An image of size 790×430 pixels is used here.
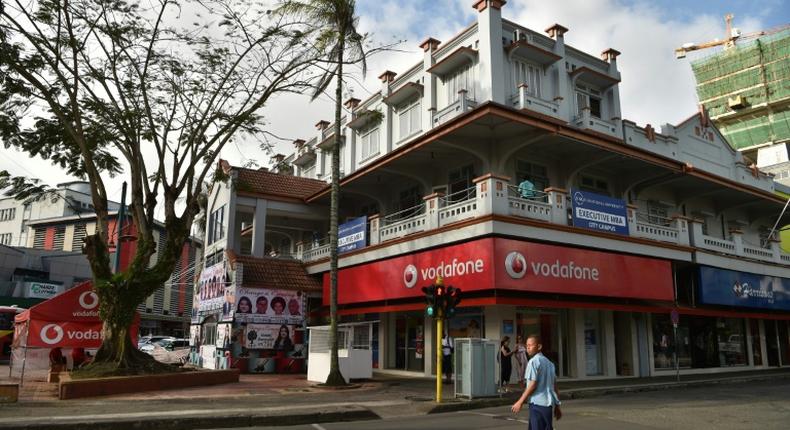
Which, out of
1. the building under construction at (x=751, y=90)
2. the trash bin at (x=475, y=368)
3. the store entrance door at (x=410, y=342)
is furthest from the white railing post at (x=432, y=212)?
the building under construction at (x=751, y=90)

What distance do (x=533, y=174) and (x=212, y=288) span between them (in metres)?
15.6

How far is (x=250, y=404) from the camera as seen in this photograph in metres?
13.3

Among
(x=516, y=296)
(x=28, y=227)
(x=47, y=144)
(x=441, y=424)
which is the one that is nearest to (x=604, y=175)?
(x=516, y=296)

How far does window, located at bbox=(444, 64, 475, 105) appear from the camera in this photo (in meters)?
22.1

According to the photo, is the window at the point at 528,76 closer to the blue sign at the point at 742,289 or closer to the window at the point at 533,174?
the window at the point at 533,174

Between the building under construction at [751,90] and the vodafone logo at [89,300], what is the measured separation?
59.9 meters

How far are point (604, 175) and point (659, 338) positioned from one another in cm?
681

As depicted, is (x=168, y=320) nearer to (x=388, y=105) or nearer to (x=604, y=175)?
(x=388, y=105)

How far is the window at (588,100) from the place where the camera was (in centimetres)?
2386

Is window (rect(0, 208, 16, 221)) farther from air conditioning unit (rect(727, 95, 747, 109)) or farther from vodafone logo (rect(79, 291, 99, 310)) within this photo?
air conditioning unit (rect(727, 95, 747, 109))

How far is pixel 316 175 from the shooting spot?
34.6 meters

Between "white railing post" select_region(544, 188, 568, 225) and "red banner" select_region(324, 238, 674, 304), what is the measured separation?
107 centimetres

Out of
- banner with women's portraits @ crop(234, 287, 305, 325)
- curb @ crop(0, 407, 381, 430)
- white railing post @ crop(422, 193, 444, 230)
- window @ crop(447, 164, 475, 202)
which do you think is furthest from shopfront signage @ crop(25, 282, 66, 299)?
curb @ crop(0, 407, 381, 430)

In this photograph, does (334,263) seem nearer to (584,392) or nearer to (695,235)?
(584,392)
